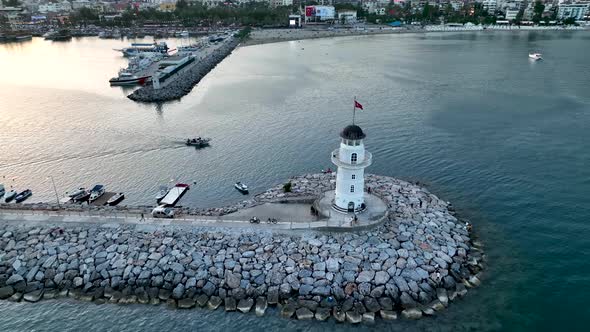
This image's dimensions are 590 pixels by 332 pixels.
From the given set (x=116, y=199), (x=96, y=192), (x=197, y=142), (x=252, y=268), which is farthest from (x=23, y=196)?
(x=252, y=268)

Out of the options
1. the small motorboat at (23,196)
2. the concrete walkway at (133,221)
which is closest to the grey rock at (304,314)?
the concrete walkway at (133,221)

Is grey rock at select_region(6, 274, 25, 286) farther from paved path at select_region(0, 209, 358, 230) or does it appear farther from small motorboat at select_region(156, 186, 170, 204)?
small motorboat at select_region(156, 186, 170, 204)

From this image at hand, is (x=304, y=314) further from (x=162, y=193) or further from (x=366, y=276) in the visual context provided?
(x=162, y=193)

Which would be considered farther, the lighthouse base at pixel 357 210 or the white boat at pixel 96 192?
the white boat at pixel 96 192

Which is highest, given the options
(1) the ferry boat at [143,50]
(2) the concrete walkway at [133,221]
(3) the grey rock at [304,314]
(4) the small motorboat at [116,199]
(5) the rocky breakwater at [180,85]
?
(1) the ferry boat at [143,50]

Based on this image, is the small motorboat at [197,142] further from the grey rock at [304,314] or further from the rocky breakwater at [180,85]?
the grey rock at [304,314]

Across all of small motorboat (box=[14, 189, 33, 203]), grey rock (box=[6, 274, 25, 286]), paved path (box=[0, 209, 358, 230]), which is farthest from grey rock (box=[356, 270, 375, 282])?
small motorboat (box=[14, 189, 33, 203])
